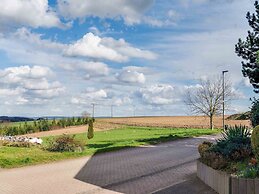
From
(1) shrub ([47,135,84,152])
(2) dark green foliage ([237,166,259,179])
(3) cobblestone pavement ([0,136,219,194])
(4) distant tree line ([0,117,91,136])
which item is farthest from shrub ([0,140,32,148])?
(4) distant tree line ([0,117,91,136])

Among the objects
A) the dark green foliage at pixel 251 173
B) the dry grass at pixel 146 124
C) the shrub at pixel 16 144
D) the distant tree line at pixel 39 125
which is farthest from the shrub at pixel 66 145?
the dry grass at pixel 146 124

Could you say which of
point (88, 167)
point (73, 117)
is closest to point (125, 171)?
point (88, 167)

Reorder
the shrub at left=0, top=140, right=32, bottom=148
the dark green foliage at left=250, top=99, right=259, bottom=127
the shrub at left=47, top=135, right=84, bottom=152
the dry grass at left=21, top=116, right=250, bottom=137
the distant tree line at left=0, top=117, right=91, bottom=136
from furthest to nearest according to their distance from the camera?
the dry grass at left=21, top=116, right=250, bottom=137 → the distant tree line at left=0, top=117, right=91, bottom=136 → the shrub at left=0, top=140, right=32, bottom=148 → the shrub at left=47, top=135, right=84, bottom=152 → the dark green foliage at left=250, top=99, right=259, bottom=127

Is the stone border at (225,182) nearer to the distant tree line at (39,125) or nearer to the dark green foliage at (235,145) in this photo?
the dark green foliage at (235,145)

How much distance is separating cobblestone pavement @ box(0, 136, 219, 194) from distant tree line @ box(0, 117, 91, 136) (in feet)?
96.5

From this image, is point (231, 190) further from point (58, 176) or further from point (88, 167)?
point (88, 167)

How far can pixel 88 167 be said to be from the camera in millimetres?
16172

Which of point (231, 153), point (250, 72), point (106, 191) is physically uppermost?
point (250, 72)

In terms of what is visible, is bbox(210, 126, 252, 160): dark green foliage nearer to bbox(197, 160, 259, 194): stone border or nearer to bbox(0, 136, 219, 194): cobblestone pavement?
bbox(197, 160, 259, 194): stone border

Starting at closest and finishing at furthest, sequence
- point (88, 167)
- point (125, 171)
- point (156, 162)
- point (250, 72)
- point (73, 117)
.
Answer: point (125, 171)
point (88, 167)
point (156, 162)
point (250, 72)
point (73, 117)

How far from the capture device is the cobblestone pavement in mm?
11734

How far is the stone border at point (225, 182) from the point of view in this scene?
8.86 meters

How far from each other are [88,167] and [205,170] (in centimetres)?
560

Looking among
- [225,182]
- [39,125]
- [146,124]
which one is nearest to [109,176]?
[225,182]
